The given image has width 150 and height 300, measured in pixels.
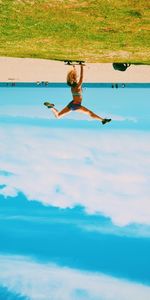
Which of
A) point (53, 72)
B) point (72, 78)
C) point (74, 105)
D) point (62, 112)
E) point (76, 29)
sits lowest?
point (62, 112)

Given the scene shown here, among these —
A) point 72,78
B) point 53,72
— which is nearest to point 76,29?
point 72,78

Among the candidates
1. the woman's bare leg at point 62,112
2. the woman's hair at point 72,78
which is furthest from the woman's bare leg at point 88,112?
the woman's hair at point 72,78

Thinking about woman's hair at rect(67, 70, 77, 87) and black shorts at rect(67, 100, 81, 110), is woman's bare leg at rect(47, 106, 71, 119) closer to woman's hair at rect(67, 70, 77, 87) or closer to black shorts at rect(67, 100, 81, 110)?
black shorts at rect(67, 100, 81, 110)

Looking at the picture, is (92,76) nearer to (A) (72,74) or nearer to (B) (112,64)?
(B) (112,64)

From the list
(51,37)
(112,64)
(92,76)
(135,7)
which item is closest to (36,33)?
(51,37)

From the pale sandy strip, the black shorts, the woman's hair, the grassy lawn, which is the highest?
the pale sandy strip

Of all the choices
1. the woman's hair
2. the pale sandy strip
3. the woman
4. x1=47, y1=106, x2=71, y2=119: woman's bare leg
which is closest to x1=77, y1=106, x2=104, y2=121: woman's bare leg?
the woman

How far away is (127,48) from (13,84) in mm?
3631

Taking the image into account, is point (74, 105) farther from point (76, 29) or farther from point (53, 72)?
point (76, 29)

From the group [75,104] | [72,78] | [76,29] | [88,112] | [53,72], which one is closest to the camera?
[76,29]

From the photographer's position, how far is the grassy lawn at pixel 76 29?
5684 mm

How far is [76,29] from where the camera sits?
6211 mm

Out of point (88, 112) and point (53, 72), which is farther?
point (53, 72)

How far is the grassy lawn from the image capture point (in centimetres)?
568
